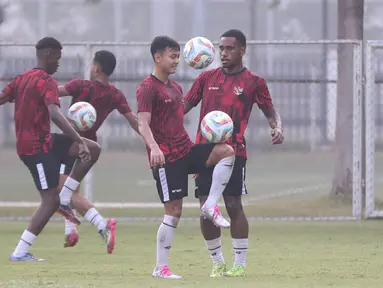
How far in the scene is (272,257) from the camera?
11406 millimetres

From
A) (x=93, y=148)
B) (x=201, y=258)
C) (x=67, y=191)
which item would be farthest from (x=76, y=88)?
(x=201, y=258)

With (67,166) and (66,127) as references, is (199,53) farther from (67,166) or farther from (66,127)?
(67,166)

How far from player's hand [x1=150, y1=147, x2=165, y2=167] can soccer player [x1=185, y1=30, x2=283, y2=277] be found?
0.62 m

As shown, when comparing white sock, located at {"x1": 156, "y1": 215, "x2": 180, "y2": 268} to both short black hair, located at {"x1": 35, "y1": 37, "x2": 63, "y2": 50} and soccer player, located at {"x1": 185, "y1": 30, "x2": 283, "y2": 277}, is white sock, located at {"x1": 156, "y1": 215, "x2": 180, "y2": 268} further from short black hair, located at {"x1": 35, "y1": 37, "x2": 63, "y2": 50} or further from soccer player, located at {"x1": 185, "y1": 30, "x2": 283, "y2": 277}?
short black hair, located at {"x1": 35, "y1": 37, "x2": 63, "y2": 50}

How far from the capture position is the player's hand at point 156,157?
912 centimetres

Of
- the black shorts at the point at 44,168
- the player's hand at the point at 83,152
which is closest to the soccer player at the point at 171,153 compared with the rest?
the player's hand at the point at 83,152

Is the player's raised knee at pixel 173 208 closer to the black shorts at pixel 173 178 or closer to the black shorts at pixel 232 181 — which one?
the black shorts at pixel 173 178

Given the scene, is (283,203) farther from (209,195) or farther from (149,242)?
(209,195)

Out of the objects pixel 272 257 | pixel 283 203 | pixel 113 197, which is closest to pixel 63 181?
pixel 272 257

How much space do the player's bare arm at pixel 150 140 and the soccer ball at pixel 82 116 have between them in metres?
2.37

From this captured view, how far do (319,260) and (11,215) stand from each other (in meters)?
6.47

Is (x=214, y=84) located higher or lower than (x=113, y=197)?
higher

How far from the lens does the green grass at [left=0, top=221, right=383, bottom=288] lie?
362 inches

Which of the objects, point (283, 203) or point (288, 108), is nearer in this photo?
point (283, 203)
